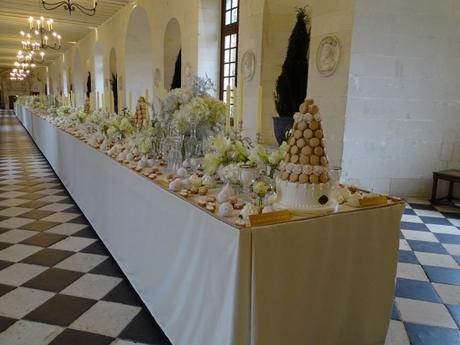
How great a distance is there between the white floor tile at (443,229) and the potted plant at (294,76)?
2.41 meters

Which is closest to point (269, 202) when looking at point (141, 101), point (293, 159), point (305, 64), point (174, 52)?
point (293, 159)

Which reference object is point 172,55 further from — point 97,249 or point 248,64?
point 97,249

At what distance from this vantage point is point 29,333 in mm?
2199

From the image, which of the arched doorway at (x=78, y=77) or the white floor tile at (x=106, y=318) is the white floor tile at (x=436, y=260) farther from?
the arched doorway at (x=78, y=77)

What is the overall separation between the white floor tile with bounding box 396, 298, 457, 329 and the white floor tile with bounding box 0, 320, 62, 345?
214cm

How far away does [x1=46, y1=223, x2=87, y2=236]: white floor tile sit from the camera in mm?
3842

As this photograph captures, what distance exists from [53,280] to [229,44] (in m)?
6.77

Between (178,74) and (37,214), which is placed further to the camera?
(178,74)

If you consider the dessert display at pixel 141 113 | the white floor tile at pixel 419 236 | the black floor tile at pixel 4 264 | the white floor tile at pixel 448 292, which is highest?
the dessert display at pixel 141 113

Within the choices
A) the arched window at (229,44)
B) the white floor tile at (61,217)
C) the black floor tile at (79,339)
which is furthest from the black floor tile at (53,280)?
the arched window at (229,44)

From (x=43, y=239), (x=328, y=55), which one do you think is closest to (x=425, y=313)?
(x=43, y=239)

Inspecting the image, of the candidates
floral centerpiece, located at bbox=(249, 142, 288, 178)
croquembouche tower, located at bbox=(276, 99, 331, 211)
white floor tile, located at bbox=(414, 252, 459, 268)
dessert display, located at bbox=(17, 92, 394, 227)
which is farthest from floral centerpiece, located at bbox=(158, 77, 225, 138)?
white floor tile, located at bbox=(414, 252, 459, 268)

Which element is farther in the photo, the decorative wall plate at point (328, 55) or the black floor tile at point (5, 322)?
the decorative wall plate at point (328, 55)

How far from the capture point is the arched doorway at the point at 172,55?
969 cm
